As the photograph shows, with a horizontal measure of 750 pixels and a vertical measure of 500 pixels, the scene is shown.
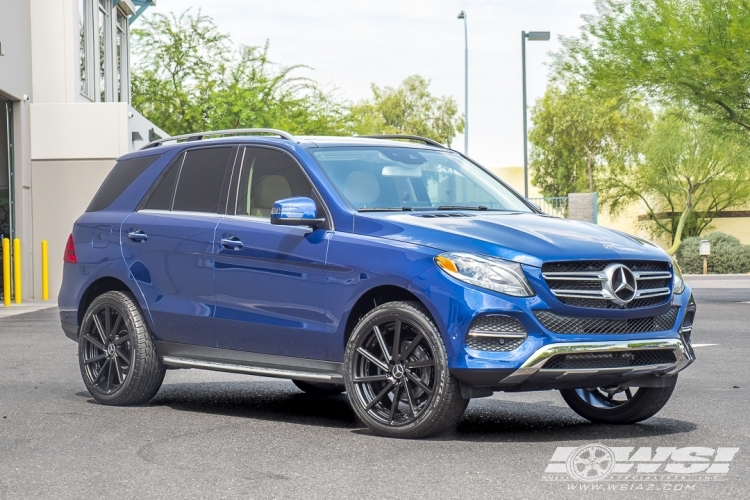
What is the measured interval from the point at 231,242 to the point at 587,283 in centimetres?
249

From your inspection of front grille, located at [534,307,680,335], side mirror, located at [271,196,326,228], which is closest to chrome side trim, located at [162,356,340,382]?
side mirror, located at [271,196,326,228]

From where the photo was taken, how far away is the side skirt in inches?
309

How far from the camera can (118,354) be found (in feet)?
30.0

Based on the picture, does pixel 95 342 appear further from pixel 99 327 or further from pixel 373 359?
pixel 373 359

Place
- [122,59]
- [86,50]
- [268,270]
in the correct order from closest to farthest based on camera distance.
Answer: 1. [268,270]
2. [86,50]
3. [122,59]

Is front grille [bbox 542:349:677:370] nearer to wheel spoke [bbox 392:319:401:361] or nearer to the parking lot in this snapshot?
the parking lot

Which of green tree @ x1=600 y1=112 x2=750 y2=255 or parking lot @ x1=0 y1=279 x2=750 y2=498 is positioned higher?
green tree @ x1=600 y1=112 x2=750 y2=255

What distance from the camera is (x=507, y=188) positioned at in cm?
909

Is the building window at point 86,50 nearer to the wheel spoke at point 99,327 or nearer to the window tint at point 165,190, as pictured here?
the window tint at point 165,190

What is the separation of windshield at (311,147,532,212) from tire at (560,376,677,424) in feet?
4.29

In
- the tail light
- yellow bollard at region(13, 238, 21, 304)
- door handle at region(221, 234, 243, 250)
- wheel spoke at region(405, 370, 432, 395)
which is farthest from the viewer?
yellow bollard at region(13, 238, 21, 304)

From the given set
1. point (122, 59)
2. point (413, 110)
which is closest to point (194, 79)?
point (122, 59)

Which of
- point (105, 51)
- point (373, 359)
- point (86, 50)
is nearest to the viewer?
point (373, 359)

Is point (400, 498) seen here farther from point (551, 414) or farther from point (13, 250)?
point (13, 250)
